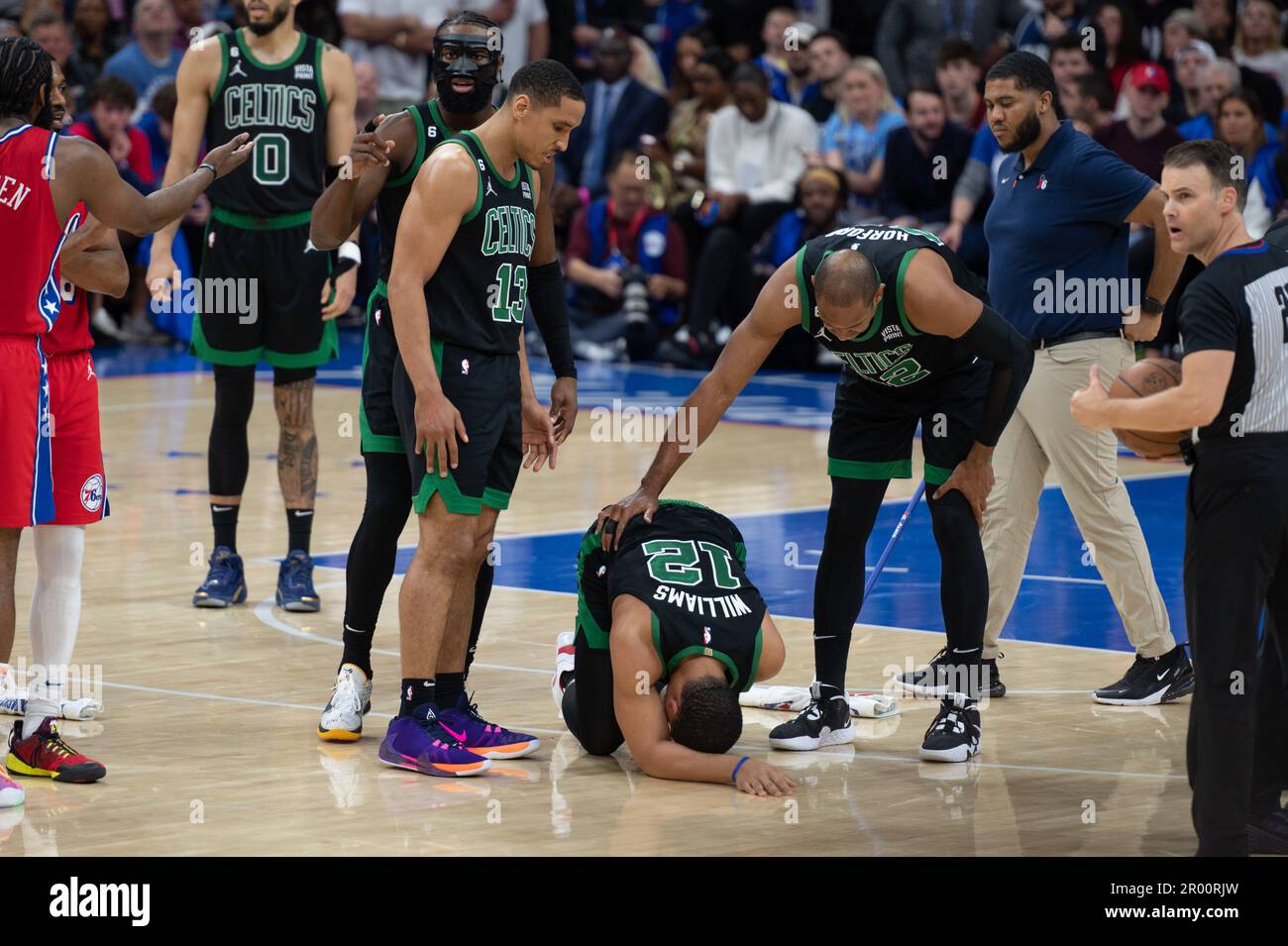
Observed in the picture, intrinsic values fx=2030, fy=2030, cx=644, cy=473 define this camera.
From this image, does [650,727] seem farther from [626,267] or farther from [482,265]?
[626,267]

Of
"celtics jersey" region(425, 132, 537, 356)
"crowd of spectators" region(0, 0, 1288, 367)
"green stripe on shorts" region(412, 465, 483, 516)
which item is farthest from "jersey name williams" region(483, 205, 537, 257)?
"crowd of spectators" region(0, 0, 1288, 367)

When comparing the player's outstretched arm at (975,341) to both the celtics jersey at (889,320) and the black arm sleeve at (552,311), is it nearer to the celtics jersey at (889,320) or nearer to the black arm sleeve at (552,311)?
the celtics jersey at (889,320)

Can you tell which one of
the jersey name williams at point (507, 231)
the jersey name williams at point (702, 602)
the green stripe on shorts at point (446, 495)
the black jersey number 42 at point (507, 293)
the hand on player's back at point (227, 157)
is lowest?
the jersey name williams at point (702, 602)

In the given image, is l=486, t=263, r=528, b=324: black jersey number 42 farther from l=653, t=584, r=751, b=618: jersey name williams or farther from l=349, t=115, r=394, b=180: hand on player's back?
l=653, t=584, r=751, b=618: jersey name williams

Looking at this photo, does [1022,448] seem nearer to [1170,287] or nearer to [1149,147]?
[1170,287]

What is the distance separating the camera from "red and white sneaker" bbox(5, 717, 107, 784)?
6121 mm

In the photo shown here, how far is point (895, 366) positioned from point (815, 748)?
1.31m

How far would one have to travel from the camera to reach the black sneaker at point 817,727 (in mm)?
6781

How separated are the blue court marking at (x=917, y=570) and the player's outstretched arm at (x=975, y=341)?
6.12ft

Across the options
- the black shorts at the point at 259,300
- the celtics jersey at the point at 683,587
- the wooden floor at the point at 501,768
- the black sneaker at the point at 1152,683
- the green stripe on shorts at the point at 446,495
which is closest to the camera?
the wooden floor at the point at 501,768

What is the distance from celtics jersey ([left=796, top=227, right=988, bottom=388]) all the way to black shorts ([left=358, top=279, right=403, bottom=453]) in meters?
1.40

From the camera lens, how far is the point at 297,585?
29.1ft

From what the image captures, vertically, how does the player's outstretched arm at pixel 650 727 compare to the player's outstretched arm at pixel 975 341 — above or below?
below

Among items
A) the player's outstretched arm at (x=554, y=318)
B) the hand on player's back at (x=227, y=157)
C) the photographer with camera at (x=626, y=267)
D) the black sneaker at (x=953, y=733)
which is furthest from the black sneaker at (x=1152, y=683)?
the photographer with camera at (x=626, y=267)
